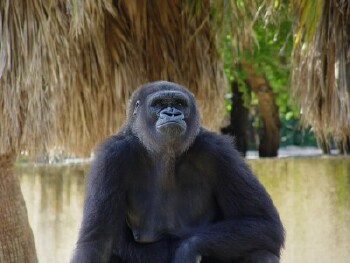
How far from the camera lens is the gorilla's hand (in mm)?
4496

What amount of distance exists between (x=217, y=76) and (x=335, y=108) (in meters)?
1.29

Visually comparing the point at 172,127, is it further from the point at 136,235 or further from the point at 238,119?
the point at 238,119

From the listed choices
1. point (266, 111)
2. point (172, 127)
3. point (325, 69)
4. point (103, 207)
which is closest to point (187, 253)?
point (103, 207)

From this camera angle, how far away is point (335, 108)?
7.84 m

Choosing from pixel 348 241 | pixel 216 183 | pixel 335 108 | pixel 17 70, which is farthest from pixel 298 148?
pixel 216 183

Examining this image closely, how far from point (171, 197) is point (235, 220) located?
0.45 metres

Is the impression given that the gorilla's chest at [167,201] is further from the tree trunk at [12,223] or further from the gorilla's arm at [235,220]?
the tree trunk at [12,223]

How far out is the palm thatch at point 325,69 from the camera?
737 centimetres

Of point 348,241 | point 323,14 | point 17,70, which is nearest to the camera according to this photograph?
point 17,70

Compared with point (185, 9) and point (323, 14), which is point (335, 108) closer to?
point (323, 14)

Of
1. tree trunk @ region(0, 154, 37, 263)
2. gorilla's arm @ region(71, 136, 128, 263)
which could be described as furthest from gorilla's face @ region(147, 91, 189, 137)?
tree trunk @ region(0, 154, 37, 263)

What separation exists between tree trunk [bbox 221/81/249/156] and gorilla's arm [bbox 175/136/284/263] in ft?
22.2

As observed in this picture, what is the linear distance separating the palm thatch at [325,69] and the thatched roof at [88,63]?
894 millimetres

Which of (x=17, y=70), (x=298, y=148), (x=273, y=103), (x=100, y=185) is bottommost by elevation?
(x=298, y=148)
